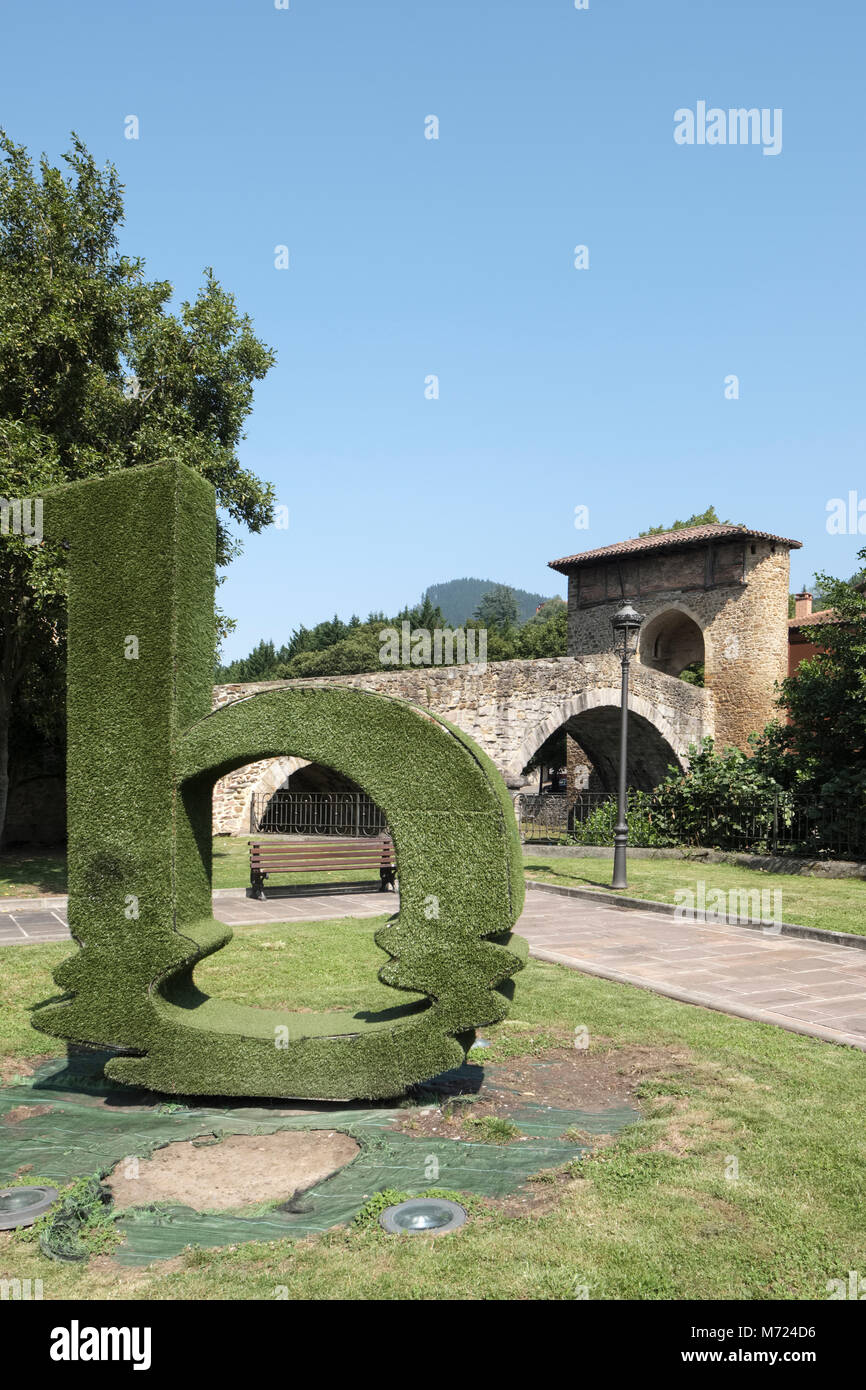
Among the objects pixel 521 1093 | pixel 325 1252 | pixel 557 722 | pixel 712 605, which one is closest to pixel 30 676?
pixel 557 722

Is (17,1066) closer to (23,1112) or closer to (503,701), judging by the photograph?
(23,1112)

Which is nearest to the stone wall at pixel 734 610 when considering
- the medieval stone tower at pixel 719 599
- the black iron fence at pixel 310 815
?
the medieval stone tower at pixel 719 599

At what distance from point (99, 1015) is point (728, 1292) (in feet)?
10.6

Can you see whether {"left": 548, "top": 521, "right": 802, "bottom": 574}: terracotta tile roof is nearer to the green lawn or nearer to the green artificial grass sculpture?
the green lawn

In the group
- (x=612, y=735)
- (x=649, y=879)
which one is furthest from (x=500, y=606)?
(x=649, y=879)

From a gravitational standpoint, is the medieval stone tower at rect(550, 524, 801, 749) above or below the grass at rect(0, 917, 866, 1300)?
above

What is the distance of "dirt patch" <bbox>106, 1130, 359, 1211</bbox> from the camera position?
359cm

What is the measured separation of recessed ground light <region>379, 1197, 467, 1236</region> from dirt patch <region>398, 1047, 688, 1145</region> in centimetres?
74

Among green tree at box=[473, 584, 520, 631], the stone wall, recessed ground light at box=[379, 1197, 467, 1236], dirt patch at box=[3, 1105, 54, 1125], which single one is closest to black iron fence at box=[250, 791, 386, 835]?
the stone wall

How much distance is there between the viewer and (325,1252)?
309cm

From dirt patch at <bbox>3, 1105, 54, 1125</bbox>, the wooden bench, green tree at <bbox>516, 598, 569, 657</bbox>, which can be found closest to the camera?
dirt patch at <bbox>3, 1105, 54, 1125</bbox>

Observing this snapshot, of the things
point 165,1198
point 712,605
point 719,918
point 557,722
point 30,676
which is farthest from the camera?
point 712,605

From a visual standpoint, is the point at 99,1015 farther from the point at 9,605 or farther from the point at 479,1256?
the point at 9,605

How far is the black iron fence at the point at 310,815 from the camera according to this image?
69.7 ft
